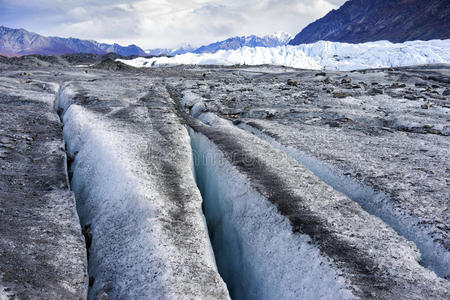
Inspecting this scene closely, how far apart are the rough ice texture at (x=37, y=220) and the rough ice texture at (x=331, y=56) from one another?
75.1 m

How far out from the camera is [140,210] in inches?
235

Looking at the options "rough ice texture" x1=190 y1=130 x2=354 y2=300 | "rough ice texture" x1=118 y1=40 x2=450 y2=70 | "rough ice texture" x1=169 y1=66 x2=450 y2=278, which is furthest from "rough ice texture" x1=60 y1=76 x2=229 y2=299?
"rough ice texture" x1=118 y1=40 x2=450 y2=70

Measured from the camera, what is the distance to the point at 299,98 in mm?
17078

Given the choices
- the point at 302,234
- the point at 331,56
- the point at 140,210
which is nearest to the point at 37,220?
the point at 140,210

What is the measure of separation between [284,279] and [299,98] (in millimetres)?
13335

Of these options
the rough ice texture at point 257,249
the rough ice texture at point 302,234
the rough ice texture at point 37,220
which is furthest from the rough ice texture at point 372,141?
the rough ice texture at point 37,220

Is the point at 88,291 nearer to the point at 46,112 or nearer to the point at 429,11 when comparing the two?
the point at 46,112

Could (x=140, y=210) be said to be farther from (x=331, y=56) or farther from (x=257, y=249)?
(x=331, y=56)

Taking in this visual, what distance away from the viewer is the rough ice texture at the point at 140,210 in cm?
475

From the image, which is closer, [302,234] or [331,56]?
[302,234]

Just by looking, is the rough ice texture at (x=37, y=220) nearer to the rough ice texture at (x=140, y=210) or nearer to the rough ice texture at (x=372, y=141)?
the rough ice texture at (x=140, y=210)

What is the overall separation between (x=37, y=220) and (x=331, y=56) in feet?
361

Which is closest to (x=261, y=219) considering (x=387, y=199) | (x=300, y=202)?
(x=300, y=202)

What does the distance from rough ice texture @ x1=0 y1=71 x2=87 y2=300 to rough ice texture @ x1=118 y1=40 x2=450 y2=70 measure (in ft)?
246
